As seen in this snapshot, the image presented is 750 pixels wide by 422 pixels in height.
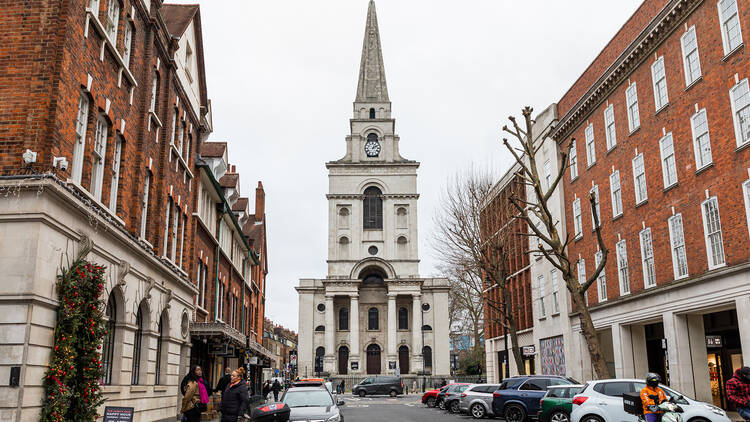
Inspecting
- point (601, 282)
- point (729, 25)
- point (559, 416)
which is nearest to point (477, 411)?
point (559, 416)

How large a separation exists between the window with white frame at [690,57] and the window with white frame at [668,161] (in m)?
2.18

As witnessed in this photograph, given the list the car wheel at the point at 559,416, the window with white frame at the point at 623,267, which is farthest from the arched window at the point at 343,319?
the car wheel at the point at 559,416

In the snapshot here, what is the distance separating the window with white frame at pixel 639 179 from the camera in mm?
24938

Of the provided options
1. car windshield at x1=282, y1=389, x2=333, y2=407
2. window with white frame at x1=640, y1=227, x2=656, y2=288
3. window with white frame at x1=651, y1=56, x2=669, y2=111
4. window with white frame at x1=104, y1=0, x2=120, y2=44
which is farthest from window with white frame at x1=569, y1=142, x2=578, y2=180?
window with white frame at x1=104, y1=0, x2=120, y2=44

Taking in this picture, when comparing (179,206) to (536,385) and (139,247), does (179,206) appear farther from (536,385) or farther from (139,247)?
(536,385)

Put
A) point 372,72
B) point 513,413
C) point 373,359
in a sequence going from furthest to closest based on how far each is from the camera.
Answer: point 372,72
point 373,359
point 513,413

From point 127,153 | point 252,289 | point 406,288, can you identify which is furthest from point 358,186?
point 127,153

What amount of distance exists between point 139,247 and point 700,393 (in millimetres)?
18575

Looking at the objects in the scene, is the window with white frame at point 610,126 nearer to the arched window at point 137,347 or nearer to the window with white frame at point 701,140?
the window with white frame at point 701,140

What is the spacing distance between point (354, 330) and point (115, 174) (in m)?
56.6

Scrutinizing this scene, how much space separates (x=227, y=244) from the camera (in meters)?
35.6

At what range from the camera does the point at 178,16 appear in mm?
23844

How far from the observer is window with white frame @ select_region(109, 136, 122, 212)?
613 inches

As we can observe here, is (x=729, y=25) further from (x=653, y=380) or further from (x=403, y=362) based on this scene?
(x=403, y=362)
